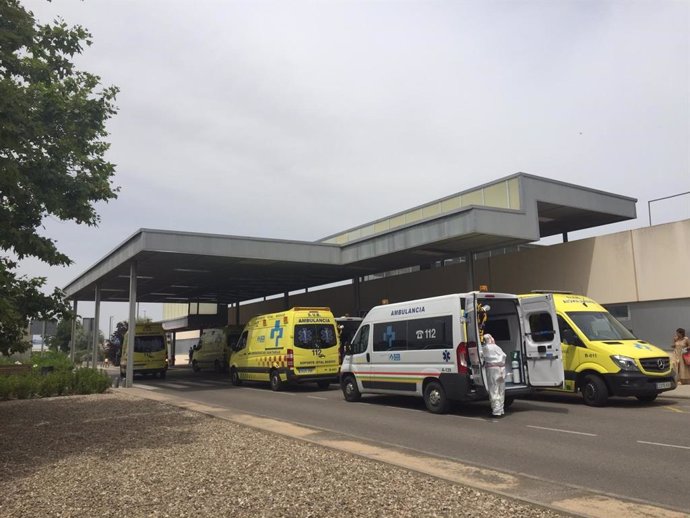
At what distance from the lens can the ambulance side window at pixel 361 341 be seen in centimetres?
1436

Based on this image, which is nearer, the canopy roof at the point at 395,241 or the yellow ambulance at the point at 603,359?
the yellow ambulance at the point at 603,359

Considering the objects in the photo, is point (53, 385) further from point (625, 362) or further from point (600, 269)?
point (600, 269)

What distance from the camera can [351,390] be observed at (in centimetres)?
1477

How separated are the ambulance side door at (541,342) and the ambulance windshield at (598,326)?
1152mm

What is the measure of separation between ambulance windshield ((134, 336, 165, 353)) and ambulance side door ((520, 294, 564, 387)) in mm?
21724

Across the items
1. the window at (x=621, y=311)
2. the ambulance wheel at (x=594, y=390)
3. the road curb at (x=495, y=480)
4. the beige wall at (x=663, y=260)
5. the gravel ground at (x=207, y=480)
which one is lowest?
the road curb at (x=495, y=480)

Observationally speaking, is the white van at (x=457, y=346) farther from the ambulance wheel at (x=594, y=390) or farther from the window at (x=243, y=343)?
the window at (x=243, y=343)

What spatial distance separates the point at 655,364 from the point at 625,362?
31.8 inches

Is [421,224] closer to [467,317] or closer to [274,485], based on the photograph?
[467,317]

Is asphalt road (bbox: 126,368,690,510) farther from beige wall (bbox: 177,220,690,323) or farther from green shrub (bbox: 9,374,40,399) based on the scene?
green shrub (bbox: 9,374,40,399)

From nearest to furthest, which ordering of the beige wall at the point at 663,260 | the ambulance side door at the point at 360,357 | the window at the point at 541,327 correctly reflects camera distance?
the window at the point at 541,327, the ambulance side door at the point at 360,357, the beige wall at the point at 663,260

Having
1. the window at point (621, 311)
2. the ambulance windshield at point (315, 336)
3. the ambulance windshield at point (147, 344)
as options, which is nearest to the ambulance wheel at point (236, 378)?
the ambulance windshield at point (315, 336)

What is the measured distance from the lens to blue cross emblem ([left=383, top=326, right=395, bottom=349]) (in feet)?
44.0

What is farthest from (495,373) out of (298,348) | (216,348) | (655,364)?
(216,348)
